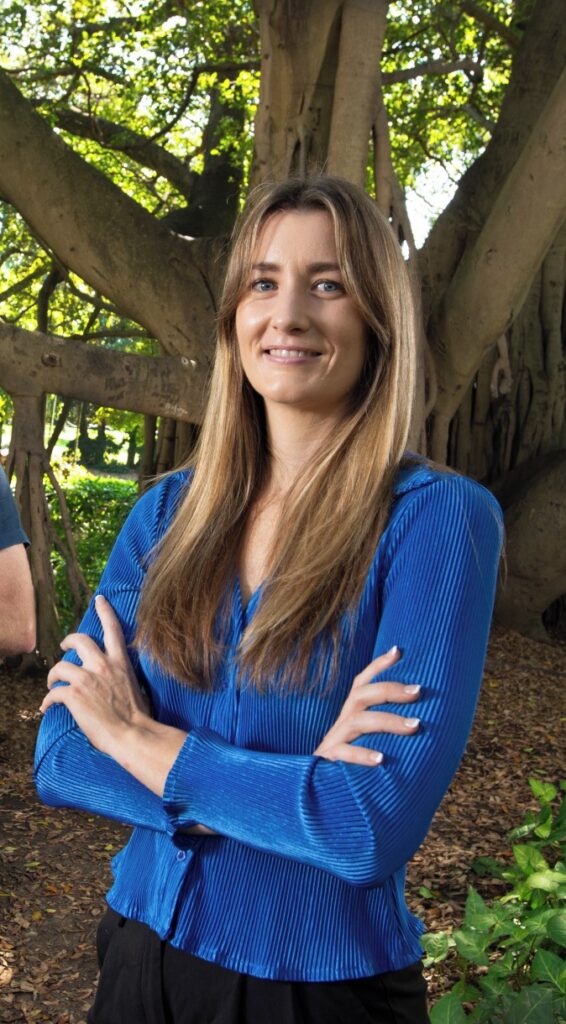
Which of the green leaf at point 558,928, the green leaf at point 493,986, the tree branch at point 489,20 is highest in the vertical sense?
the tree branch at point 489,20

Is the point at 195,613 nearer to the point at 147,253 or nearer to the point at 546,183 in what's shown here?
the point at 546,183

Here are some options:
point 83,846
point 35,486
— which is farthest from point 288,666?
point 35,486

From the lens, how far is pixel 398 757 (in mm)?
1407

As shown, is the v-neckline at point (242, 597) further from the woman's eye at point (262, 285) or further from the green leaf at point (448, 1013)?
the green leaf at point (448, 1013)

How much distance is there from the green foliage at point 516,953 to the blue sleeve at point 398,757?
3.32 ft

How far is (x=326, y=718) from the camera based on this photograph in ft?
5.05

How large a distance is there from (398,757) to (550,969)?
1.32 m

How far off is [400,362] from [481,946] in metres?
1.60

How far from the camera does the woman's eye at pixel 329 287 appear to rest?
1682 mm

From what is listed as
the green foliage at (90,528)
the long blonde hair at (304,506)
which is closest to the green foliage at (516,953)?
the long blonde hair at (304,506)

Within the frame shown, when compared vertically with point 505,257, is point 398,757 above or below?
below

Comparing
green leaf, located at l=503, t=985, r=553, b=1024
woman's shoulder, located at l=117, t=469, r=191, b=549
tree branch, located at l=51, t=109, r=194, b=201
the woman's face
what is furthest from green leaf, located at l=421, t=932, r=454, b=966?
tree branch, located at l=51, t=109, r=194, b=201

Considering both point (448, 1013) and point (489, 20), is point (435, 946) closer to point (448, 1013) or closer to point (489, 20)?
point (448, 1013)

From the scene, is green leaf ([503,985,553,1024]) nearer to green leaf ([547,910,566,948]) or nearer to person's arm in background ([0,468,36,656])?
green leaf ([547,910,566,948])
